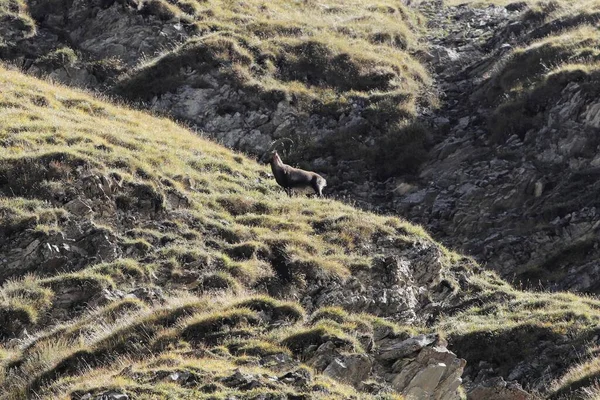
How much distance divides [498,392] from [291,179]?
13646 mm

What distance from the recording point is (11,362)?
16.0m

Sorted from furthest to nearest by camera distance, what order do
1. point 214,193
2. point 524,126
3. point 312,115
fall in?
point 312,115 < point 524,126 < point 214,193

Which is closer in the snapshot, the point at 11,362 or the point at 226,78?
the point at 11,362

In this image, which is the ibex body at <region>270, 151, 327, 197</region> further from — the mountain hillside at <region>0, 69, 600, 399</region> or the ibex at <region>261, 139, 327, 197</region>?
the mountain hillside at <region>0, 69, 600, 399</region>

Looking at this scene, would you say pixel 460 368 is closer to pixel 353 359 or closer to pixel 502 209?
pixel 353 359

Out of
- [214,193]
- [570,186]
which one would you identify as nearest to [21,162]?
[214,193]

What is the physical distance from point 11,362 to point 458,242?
17.4 m

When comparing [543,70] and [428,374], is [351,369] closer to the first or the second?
[428,374]

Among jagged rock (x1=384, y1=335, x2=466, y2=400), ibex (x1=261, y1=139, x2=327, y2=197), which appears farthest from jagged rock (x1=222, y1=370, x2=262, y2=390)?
ibex (x1=261, y1=139, x2=327, y2=197)

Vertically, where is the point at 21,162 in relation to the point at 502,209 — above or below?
above

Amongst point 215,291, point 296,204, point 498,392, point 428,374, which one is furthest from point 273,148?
point 428,374

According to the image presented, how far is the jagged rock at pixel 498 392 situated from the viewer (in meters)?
16.8

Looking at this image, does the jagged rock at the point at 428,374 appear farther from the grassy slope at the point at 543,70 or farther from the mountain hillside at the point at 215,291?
the grassy slope at the point at 543,70

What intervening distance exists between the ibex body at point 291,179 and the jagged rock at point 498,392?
504 inches
